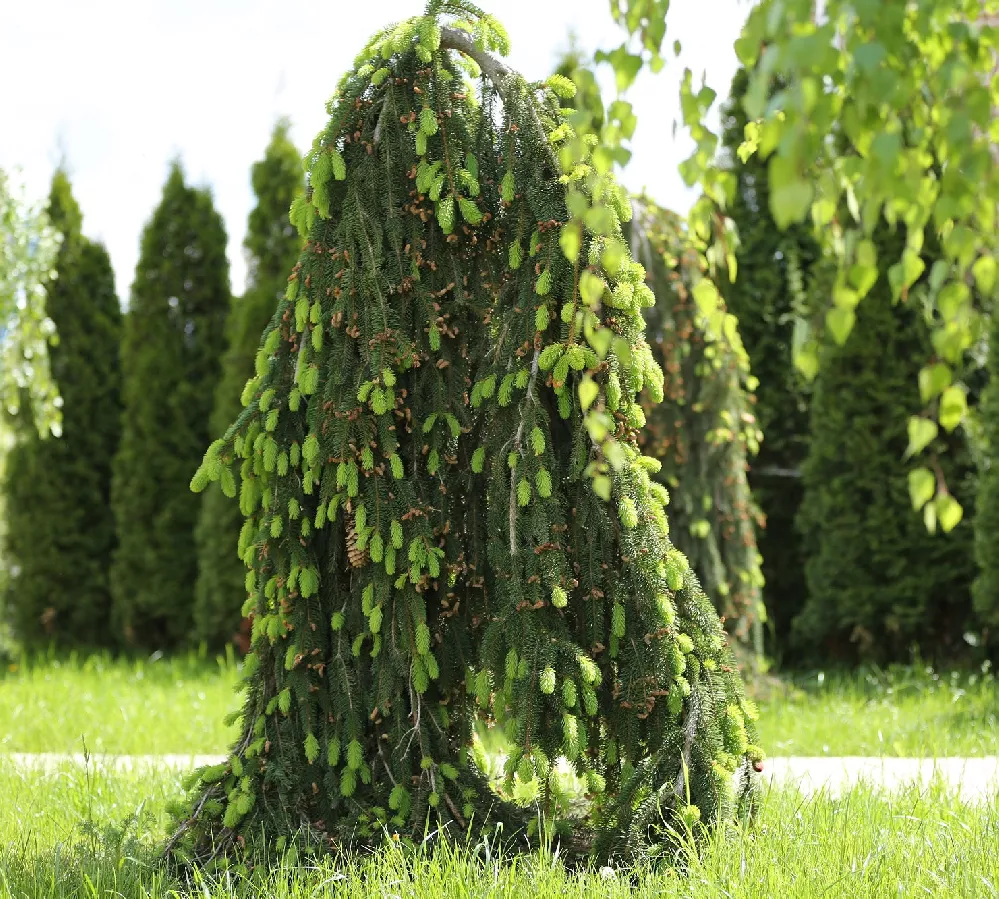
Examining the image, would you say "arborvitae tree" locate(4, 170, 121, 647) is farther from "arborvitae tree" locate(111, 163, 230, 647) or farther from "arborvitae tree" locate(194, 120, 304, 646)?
"arborvitae tree" locate(194, 120, 304, 646)

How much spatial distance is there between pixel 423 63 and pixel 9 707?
4668 mm

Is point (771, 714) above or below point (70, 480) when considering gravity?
below

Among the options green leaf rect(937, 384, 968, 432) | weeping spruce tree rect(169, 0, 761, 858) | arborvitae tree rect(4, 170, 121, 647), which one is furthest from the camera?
arborvitae tree rect(4, 170, 121, 647)

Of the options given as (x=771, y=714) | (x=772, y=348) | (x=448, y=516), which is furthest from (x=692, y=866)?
(x=772, y=348)

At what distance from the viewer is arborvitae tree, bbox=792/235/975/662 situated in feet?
23.6

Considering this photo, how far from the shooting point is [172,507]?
9070 millimetres

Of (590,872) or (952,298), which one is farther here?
(590,872)

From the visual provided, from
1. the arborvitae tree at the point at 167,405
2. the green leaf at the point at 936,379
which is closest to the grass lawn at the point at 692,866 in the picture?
the green leaf at the point at 936,379

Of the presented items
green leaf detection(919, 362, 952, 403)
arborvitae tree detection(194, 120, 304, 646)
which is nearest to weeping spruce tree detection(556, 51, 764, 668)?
arborvitae tree detection(194, 120, 304, 646)

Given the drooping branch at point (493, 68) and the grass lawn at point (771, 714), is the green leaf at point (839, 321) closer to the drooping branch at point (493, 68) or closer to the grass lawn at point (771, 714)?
the drooping branch at point (493, 68)

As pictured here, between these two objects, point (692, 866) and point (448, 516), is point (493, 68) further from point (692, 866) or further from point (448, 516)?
point (692, 866)

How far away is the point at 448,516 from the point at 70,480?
7.36m

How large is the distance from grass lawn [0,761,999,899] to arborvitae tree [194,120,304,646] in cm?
487

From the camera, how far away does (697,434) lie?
5762 mm
